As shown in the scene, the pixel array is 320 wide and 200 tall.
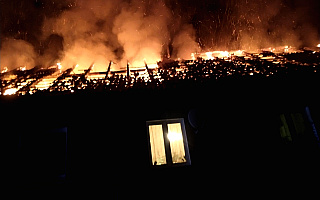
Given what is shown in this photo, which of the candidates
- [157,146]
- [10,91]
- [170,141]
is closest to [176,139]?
[170,141]

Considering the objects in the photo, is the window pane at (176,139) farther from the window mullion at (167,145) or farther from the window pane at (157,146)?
the window pane at (157,146)

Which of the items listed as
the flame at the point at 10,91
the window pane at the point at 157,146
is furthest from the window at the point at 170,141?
the flame at the point at 10,91

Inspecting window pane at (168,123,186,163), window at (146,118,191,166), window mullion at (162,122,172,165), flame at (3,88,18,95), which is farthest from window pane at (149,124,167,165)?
flame at (3,88,18,95)

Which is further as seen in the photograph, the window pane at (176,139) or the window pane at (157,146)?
the window pane at (157,146)

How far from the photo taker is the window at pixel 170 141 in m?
5.05

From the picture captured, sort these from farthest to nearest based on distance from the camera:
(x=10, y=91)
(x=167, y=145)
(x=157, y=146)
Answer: (x=157, y=146) → (x=167, y=145) → (x=10, y=91)

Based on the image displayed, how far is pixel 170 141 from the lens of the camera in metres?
5.27

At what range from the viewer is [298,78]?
4895 mm

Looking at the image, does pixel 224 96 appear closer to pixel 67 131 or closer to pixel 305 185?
pixel 305 185

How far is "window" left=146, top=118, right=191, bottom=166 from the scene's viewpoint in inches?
199

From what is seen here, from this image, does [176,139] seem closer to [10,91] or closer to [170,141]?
[170,141]

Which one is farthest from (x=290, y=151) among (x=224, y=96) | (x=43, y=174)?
(x=43, y=174)

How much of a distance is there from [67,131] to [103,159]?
1.30 meters

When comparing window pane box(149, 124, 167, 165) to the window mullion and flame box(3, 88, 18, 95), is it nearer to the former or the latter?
the window mullion
